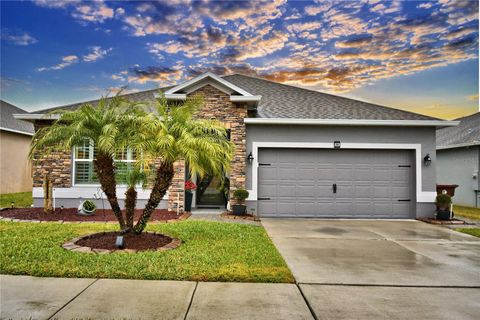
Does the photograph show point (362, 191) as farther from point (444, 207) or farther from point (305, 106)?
point (305, 106)

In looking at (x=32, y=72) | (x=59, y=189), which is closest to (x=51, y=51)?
(x=32, y=72)

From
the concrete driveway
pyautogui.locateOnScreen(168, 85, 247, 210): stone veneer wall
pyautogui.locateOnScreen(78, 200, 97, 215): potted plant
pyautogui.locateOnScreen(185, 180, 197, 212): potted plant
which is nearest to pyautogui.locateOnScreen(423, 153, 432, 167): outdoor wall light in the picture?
the concrete driveway

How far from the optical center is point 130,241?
6434 millimetres

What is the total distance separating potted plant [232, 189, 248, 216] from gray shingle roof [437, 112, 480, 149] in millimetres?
11650

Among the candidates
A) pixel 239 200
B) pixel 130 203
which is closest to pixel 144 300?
pixel 130 203

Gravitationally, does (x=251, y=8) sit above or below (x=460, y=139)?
above

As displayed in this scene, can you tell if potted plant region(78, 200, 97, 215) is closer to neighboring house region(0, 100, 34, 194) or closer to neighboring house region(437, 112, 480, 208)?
neighboring house region(0, 100, 34, 194)

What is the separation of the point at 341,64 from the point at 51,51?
42.2ft

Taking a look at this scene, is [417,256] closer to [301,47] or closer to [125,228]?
[125,228]

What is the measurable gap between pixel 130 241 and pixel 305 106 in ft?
29.5

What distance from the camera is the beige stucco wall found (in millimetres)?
16562

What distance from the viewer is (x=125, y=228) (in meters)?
6.66

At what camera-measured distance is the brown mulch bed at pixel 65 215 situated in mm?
9648

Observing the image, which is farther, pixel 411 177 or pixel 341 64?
pixel 341 64
